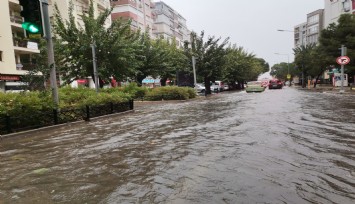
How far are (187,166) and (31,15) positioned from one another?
775 centimetres

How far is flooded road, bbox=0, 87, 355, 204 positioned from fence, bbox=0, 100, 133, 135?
0.73 metres

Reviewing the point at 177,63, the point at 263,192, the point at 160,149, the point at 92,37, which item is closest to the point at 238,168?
the point at 263,192

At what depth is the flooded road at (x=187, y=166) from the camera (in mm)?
4738

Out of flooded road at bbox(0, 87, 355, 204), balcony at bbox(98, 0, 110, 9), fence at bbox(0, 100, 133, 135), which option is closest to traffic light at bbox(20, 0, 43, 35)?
fence at bbox(0, 100, 133, 135)

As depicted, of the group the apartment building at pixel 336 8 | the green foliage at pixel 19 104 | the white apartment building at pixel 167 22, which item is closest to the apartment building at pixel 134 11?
the white apartment building at pixel 167 22

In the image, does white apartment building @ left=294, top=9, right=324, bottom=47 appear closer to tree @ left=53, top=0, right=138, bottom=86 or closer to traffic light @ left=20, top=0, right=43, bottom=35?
tree @ left=53, top=0, right=138, bottom=86

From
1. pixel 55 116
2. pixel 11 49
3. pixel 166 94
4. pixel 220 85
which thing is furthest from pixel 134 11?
pixel 55 116

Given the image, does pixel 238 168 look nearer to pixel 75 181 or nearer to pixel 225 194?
pixel 225 194

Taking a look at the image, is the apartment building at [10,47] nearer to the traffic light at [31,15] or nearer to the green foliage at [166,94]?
the green foliage at [166,94]

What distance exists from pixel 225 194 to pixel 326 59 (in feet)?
123

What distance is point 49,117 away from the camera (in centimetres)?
1273

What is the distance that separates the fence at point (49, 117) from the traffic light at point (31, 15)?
2922mm

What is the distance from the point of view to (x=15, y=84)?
37.1 meters

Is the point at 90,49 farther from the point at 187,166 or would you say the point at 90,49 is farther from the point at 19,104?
the point at 187,166
